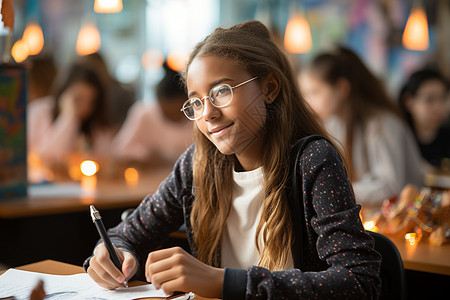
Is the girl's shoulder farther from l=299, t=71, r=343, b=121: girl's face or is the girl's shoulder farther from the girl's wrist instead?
l=299, t=71, r=343, b=121: girl's face

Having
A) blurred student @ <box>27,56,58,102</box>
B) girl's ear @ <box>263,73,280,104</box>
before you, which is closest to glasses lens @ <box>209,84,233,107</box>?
girl's ear @ <box>263,73,280,104</box>

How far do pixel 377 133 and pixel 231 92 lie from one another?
1865mm

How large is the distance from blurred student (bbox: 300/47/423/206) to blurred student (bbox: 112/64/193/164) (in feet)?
3.76

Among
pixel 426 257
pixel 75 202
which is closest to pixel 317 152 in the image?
pixel 426 257

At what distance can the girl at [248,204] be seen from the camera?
0.96 meters

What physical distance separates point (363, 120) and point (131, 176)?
1379 mm

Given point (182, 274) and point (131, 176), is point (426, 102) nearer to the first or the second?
point (131, 176)

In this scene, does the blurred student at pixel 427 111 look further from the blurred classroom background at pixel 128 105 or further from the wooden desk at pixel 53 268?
the wooden desk at pixel 53 268

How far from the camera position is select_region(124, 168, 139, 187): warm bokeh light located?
2.95 metres

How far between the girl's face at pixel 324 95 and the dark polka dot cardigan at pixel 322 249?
5.83 feet

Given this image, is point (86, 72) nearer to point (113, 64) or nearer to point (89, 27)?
point (89, 27)

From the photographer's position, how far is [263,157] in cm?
123

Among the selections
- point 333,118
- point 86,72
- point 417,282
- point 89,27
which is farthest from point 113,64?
point 417,282

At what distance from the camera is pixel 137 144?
4004 mm
